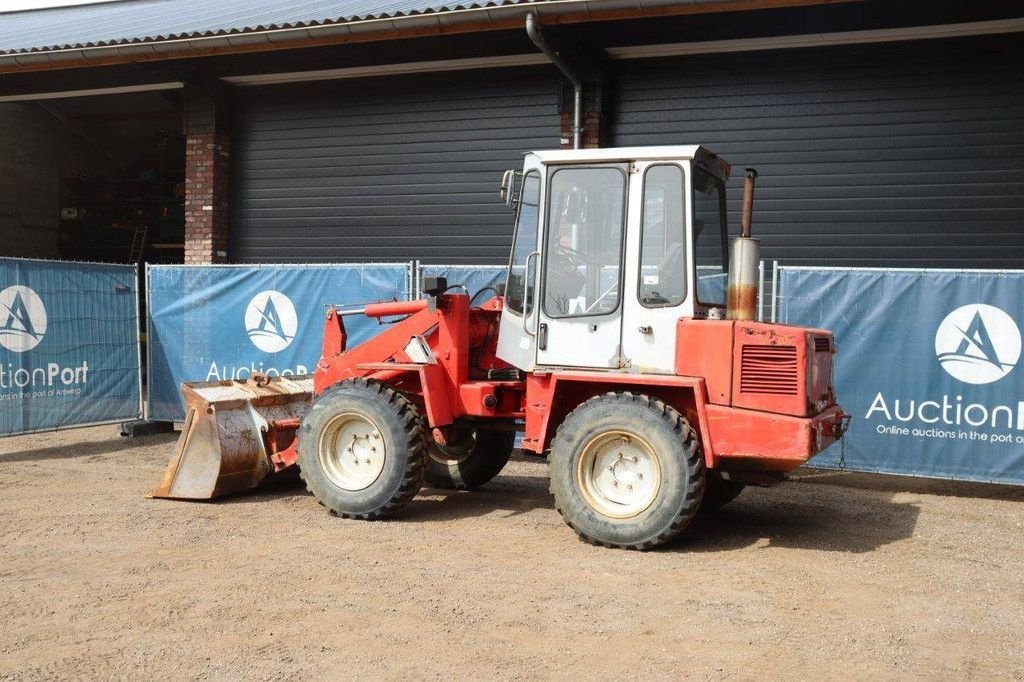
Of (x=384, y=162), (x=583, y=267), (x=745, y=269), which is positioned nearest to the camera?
(x=745, y=269)

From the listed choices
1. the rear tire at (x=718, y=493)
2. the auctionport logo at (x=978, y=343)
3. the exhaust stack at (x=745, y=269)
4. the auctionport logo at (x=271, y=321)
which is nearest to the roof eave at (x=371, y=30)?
the auctionport logo at (x=271, y=321)

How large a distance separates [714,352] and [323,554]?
2.82m

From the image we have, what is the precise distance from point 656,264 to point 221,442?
3706 mm

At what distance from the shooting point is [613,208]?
23.0 feet

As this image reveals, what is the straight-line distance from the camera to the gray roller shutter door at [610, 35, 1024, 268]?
1052cm

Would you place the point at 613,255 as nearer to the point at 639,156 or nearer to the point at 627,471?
the point at 639,156

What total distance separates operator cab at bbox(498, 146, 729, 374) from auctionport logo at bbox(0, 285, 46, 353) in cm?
597

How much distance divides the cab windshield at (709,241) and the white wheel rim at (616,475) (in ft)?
3.57

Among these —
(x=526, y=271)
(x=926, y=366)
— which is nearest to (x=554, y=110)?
(x=926, y=366)

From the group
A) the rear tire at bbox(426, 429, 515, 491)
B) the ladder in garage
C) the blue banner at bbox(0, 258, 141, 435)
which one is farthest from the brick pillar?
the ladder in garage

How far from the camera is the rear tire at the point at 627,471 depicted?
656 cm

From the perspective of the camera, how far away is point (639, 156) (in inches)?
273

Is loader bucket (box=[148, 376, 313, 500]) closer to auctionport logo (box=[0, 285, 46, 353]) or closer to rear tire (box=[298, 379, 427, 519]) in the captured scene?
rear tire (box=[298, 379, 427, 519])

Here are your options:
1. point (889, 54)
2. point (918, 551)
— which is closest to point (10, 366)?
point (918, 551)
